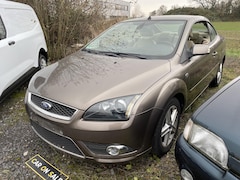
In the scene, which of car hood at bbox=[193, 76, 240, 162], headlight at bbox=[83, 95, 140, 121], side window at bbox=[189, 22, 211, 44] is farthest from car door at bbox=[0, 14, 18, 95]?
car hood at bbox=[193, 76, 240, 162]

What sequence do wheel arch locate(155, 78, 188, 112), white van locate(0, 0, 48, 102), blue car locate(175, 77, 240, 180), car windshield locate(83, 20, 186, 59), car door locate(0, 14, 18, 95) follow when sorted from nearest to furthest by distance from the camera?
blue car locate(175, 77, 240, 180), wheel arch locate(155, 78, 188, 112), car windshield locate(83, 20, 186, 59), car door locate(0, 14, 18, 95), white van locate(0, 0, 48, 102)

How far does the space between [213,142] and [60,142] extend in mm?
1441

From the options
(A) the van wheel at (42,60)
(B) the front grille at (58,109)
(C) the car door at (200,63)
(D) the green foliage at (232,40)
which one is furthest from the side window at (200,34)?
(D) the green foliage at (232,40)

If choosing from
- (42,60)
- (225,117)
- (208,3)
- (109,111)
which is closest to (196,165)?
(225,117)

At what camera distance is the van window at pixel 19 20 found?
387cm

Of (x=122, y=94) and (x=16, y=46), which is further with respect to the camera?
(x=16, y=46)

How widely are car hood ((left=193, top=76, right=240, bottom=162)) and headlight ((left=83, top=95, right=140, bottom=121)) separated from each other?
1.93 feet

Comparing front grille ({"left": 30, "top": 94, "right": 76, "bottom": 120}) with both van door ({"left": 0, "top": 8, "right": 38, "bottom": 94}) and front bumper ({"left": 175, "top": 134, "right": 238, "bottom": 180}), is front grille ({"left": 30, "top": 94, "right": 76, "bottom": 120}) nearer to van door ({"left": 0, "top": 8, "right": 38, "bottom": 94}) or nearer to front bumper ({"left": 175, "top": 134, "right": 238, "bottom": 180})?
front bumper ({"left": 175, "top": 134, "right": 238, "bottom": 180})

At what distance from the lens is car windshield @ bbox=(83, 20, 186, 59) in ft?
8.90

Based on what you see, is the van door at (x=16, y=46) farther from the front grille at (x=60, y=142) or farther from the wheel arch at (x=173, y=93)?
the wheel arch at (x=173, y=93)

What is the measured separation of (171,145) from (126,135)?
91cm

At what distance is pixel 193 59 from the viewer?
9.23 feet

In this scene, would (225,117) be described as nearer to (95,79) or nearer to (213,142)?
(213,142)

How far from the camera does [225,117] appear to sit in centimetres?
143
